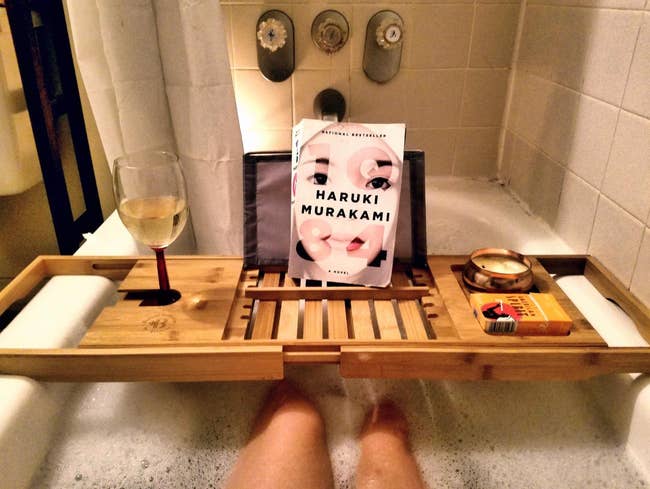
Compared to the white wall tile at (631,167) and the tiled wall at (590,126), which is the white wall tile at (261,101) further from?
the white wall tile at (631,167)

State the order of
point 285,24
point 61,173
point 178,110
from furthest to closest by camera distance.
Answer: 1. point 61,173
2. point 285,24
3. point 178,110

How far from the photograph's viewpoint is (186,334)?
685 mm

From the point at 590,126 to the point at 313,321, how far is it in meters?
0.65

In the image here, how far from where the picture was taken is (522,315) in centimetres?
68

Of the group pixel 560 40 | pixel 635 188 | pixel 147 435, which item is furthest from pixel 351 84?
pixel 147 435

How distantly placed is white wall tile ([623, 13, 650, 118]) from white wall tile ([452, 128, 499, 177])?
0.58 meters

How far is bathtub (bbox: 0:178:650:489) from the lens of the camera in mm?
667

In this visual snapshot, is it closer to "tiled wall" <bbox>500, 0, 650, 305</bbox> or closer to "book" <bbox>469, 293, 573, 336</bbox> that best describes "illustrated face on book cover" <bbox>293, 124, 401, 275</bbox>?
"book" <bbox>469, 293, 573, 336</bbox>

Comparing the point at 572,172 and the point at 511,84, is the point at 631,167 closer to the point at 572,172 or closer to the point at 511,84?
the point at 572,172

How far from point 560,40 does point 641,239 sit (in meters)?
0.50

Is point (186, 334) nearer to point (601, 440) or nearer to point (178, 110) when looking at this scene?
point (178, 110)

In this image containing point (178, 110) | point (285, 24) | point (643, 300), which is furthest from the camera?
point (285, 24)

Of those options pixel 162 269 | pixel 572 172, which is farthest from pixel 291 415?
pixel 572 172

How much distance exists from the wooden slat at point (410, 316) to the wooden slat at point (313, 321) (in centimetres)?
12
